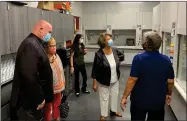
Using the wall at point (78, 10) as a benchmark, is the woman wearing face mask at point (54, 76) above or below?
below

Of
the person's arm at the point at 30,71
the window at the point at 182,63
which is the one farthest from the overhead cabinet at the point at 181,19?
the person's arm at the point at 30,71

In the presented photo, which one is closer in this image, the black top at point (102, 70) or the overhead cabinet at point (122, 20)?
the black top at point (102, 70)

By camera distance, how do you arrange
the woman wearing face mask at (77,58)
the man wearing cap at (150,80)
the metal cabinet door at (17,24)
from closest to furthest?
1. the man wearing cap at (150,80)
2. the metal cabinet door at (17,24)
3. the woman wearing face mask at (77,58)

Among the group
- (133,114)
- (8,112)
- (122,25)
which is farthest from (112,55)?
(122,25)

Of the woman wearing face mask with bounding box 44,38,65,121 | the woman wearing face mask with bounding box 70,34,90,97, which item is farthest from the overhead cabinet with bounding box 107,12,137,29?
the woman wearing face mask with bounding box 44,38,65,121

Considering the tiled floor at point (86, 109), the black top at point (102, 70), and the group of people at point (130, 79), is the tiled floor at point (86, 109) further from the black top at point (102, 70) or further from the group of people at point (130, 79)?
the group of people at point (130, 79)

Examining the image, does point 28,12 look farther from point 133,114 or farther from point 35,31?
point 133,114

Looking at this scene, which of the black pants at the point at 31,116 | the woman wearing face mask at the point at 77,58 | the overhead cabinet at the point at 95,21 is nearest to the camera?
the black pants at the point at 31,116

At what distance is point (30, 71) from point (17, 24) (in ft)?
3.04

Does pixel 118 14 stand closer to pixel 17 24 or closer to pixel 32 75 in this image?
pixel 17 24

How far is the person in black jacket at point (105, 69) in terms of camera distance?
256cm

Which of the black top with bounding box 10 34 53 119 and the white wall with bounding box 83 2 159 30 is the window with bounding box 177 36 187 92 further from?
the white wall with bounding box 83 2 159 30

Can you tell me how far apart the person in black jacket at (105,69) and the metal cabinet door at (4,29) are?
1074 millimetres

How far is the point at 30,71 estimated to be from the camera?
5.83 ft
